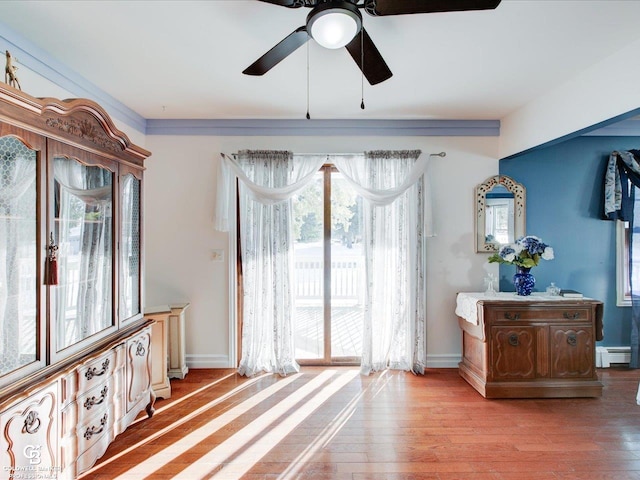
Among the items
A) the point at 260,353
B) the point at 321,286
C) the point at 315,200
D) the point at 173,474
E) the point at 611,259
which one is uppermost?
the point at 315,200

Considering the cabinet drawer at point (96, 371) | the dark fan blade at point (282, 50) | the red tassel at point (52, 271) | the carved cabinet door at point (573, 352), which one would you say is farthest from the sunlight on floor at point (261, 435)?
the dark fan blade at point (282, 50)

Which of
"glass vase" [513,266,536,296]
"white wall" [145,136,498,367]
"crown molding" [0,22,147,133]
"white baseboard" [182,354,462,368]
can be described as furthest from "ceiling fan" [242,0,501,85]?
"white baseboard" [182,354,462,368]

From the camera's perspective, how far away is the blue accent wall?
3385 mm

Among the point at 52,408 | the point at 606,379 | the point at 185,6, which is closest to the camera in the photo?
the point at 52,408

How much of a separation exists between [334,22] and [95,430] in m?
2.49

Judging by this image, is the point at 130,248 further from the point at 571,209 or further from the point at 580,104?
the point at 571,209

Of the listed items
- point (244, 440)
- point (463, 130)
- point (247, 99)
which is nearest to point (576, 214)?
point (463, 130)

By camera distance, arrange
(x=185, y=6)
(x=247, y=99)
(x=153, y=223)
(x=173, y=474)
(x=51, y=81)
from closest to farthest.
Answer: (x=185, y=6)
(x=173, y=474)
(x=51, y=81)
(x=247, y=99)
(x=153, y=223)

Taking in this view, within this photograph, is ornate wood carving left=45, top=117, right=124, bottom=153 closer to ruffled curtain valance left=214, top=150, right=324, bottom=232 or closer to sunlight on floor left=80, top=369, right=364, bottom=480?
ruffled curtain valance left=214, top=150, right=324, bottom=232

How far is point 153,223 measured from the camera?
11.1ft

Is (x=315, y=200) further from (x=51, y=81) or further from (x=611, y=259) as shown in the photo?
(x=611, y=259)

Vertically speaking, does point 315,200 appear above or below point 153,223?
above

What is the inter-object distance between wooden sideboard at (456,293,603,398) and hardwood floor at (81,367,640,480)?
0.42ft

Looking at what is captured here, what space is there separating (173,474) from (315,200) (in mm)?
2536
